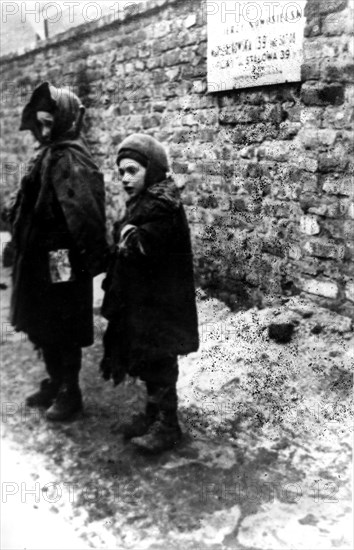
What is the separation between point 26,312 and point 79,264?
461 millimetres

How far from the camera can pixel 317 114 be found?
3.48 meters

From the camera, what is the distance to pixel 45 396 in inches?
134

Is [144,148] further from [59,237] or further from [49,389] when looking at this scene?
[49,389]

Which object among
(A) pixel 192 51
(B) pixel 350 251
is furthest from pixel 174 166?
(B) pixel 350 251

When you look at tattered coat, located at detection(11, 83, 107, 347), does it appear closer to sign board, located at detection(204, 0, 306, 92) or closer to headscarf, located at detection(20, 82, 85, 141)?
headscarf, located at detection(20, 82, 85, 141)

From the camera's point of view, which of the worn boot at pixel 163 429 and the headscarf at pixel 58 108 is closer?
the worn boot at pixel 163 429

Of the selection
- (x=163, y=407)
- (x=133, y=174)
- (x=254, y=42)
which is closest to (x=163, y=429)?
(x=163, y=407)

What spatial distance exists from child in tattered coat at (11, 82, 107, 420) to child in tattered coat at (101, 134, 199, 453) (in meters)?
0.27

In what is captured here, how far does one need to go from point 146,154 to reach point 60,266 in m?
0.85

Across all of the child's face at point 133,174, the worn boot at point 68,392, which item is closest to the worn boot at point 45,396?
the worn boot at point 68,392

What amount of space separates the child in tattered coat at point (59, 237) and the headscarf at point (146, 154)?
0.41 m

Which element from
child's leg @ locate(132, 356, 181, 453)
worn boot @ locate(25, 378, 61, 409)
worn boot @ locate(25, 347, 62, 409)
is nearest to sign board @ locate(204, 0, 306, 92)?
child's leg @ locate(132, 356, 181, 453)

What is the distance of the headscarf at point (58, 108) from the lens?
291cm

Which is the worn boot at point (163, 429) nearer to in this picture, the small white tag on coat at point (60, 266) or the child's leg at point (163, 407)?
the child's leg at point (163, 407)
